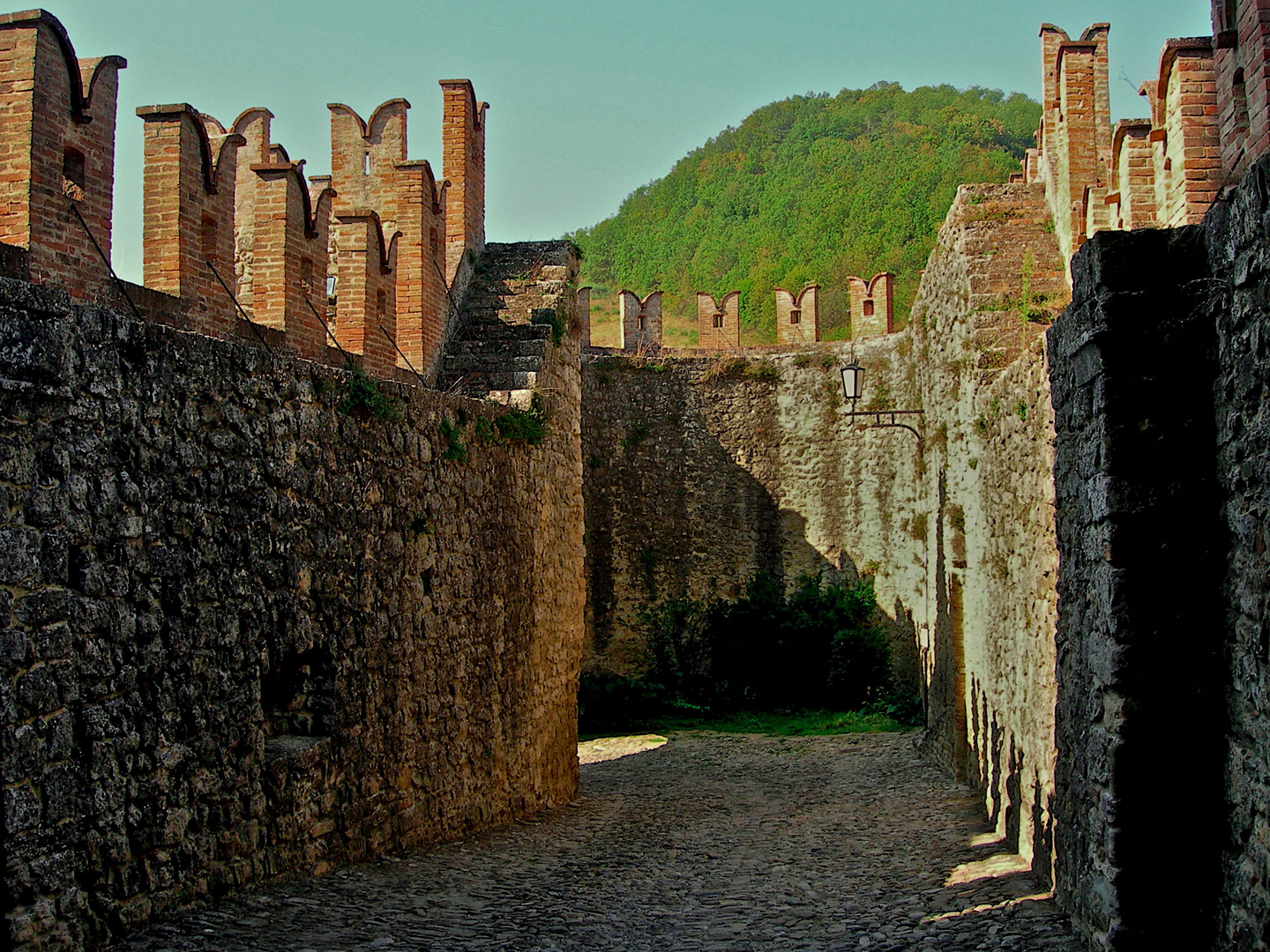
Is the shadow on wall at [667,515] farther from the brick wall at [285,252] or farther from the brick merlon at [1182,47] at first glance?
the brick merlon at [1182,47]

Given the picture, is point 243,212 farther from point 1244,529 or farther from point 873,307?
point 873,307

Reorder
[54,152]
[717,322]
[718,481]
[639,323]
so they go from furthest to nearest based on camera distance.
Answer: [717,322], [639,323], [718,481], [54,152]

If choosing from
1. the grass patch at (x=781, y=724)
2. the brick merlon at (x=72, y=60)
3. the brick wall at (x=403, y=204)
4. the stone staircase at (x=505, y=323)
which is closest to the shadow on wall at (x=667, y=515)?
the grass patch at (x=781, y=724)

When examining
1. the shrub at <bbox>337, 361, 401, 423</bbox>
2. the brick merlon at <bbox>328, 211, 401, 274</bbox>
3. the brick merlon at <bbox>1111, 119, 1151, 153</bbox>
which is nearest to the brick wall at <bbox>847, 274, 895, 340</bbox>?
the brick merlon at <bbox>1111, 119, 1151, 153</bbox>

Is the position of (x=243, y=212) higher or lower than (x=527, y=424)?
higher

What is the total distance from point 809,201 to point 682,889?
1882 inches

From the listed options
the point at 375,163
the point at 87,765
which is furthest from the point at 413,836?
the point at 375,163

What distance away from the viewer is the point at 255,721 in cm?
581

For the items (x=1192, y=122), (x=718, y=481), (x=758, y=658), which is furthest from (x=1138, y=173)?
(x=718, y=481)

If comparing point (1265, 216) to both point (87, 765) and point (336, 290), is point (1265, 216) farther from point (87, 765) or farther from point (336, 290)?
point (336, 290)

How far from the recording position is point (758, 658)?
20.5m

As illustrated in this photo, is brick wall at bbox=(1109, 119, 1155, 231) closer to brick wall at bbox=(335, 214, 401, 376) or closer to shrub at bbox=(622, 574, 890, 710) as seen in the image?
brick wall at bbox=(335, 214, 401, 376)

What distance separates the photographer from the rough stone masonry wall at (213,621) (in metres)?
4.41

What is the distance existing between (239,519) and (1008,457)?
517 cm
